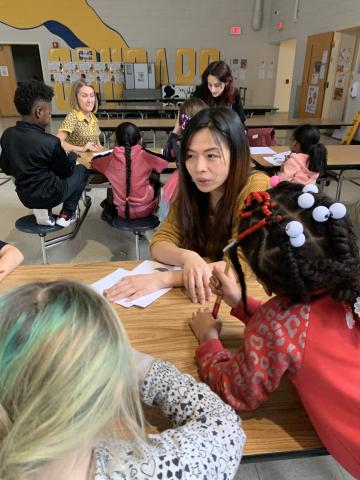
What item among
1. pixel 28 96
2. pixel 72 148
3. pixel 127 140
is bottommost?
pixel 72 148

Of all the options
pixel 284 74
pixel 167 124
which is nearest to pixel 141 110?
pixel 167 124

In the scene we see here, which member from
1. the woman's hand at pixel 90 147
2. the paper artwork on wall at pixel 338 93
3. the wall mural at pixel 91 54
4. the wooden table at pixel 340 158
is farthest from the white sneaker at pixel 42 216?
the wall mural at pixel 91 54

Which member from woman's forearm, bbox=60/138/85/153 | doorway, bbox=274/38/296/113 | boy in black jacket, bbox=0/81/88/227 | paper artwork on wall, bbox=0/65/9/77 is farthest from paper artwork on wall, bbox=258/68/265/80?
boy in black jacket, bbox=0/81/88/227

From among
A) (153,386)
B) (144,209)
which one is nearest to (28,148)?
(144,209)

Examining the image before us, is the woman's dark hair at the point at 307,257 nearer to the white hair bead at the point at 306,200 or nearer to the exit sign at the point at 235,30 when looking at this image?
the white hair bead at the point at 306,200

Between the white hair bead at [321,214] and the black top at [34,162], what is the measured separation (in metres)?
2.01

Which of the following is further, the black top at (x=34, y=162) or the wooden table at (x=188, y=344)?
the black top at (x=34, y=162)

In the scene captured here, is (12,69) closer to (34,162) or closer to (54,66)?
(54,66)

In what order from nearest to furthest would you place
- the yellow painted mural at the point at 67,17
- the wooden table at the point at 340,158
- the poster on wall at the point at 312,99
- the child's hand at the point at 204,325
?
1. the child's hand at the point at 204,325
2. the wooden table at the point at 340,158
3. the poster on wall at the point at 312,99
4. the yellow painted mural at the point at 67,17

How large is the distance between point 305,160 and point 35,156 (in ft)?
6.52

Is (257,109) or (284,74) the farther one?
(284,74)

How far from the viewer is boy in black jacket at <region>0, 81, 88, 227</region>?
228 cm

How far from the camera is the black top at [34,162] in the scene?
227cm

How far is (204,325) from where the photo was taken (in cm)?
100
